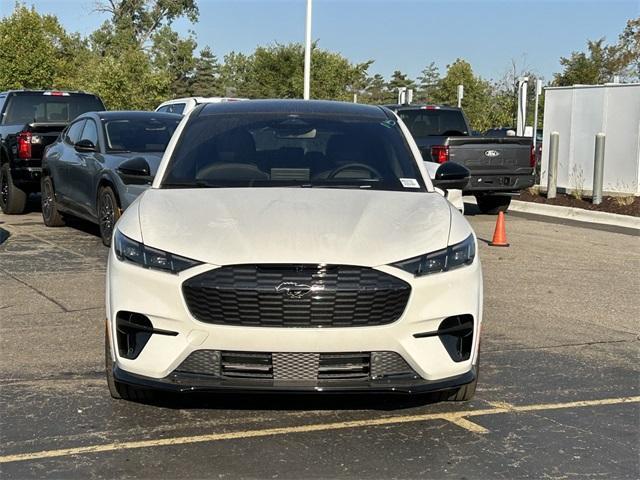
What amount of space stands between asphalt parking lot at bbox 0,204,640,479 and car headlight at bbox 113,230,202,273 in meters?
0.86

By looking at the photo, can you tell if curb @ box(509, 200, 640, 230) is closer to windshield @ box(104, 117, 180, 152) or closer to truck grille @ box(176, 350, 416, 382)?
windshield @ box(104, 117, 180, 152)

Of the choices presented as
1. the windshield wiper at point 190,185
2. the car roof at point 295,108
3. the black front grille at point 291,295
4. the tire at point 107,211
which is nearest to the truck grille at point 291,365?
the black front grille at point 291,295

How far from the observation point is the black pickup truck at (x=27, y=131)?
14.5 m

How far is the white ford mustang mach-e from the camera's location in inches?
172

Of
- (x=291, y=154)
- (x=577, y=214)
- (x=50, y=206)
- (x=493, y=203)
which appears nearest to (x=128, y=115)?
(x=50, y=206)

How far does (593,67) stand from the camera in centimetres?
5509

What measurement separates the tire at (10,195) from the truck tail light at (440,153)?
6.68 m

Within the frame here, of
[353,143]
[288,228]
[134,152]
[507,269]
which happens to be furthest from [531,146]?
[288,228]

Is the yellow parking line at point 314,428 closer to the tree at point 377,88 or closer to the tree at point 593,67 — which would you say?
the tree at point 593,67

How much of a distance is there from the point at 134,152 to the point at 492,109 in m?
36.7

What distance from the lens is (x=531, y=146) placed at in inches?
624

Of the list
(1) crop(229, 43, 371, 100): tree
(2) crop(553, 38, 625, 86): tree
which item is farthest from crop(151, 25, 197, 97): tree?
(2) crop(553, 38, 625, 86): tree

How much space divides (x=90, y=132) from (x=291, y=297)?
8.47m

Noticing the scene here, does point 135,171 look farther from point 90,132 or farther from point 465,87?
point 465,87
